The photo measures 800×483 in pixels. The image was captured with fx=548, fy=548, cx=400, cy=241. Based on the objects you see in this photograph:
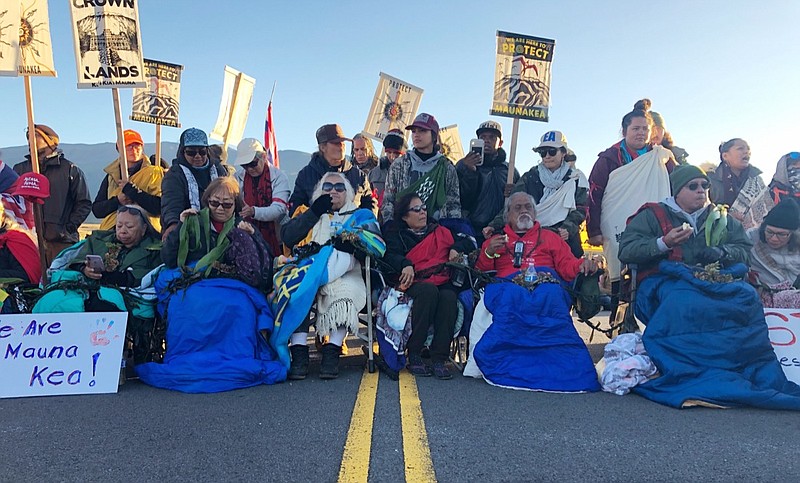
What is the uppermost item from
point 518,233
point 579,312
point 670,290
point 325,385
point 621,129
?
point 621,129

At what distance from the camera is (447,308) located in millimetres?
4414

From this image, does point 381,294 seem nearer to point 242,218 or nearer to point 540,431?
point 242,218

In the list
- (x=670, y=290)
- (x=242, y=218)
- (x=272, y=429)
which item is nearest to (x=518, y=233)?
(x=670, y=290)

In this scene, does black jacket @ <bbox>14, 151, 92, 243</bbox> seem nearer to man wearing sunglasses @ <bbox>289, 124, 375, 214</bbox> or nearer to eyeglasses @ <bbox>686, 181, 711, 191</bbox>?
man wearing sunglasses @ <bbox>289, 124, 375, 214</bbox>

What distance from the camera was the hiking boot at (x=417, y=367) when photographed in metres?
4.25

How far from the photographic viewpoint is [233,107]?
26.8 feet

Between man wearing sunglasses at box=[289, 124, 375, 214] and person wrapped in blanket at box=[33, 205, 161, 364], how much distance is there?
4.32ft

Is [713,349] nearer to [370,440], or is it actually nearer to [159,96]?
[370,440]

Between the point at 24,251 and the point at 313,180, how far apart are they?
2.54 m

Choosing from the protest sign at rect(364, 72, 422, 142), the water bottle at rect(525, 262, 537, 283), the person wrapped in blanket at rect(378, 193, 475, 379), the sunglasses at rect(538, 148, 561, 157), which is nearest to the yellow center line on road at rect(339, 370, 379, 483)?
the person wrapped in blanket at rect(378, 193, 475, 379)

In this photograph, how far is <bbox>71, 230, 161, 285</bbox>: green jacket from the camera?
4496mm

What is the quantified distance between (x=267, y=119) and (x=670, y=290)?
267 inches

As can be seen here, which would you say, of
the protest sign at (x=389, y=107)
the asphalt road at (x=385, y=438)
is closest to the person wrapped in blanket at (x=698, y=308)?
the asphalt road at (x=385, y=438)

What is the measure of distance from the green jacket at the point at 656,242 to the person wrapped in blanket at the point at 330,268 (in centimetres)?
207
